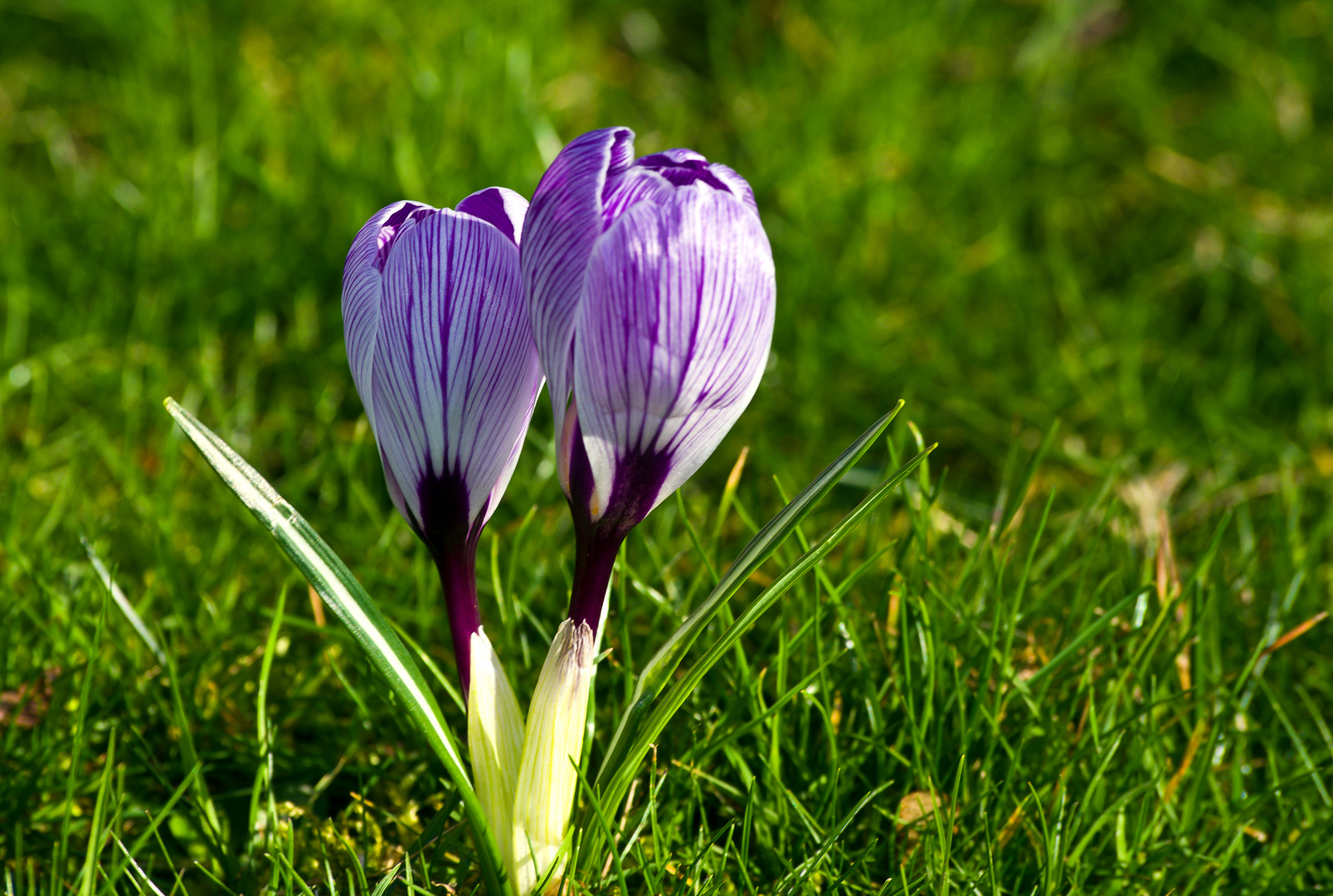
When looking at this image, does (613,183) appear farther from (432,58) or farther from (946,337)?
(432,58)

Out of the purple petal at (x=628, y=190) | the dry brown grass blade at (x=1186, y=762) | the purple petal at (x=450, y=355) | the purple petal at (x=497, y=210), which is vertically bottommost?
the dry brown grass blade at (x=1186, y=762)

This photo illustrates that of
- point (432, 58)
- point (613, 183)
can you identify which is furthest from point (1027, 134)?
point (613, 183)

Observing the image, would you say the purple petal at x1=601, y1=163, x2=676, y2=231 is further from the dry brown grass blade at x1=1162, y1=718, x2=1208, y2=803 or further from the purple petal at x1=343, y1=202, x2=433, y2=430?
the dry brown grass blade at x1=1162, y1=718, x2=1208, y2=803

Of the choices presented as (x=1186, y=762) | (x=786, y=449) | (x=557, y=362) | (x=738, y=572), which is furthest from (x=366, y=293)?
(x=786, y=449)

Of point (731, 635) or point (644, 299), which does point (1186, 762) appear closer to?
point (731, 635)

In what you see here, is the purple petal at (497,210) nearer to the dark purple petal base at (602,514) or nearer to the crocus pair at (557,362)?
the crocus pair at (557,362)

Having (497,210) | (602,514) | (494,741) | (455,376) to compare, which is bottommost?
(494,741)

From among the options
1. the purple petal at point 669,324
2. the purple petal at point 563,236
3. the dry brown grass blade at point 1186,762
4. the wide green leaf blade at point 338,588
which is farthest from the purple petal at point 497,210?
the dry brown grass blade at point 1186,762
